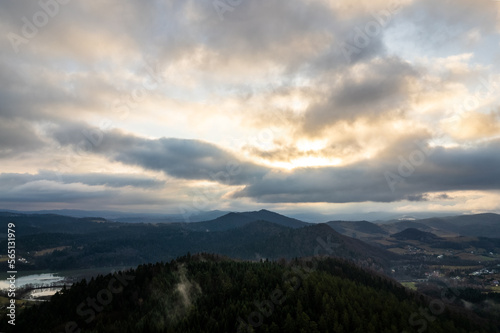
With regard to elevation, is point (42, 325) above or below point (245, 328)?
below

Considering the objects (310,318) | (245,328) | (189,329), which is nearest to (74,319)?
(189,329)

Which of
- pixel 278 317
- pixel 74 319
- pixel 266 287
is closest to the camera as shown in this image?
pixel 278 317

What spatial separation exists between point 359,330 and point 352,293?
51631 mm

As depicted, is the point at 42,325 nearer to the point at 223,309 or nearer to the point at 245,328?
the point at 223,309

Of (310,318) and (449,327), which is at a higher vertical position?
(310,318)

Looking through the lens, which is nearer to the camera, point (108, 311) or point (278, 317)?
point (278, 317)

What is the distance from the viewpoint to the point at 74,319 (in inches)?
7382

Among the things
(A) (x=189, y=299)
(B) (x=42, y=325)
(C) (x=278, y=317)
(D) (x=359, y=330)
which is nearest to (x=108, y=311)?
(B) (x=42, y=325)

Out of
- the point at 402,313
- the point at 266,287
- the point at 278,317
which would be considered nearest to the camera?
the point at 278,317

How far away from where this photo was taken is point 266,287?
19975 cm

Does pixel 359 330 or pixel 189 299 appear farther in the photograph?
pixel 189 299

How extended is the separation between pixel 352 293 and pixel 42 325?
200 m

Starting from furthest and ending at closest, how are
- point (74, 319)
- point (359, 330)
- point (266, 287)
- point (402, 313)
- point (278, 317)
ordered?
point (266, 287)
point (74, 319)
point (402, 313)
point (278, 317)
point (359, 330)

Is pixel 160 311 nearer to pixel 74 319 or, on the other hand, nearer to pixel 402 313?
pixel 74 319
